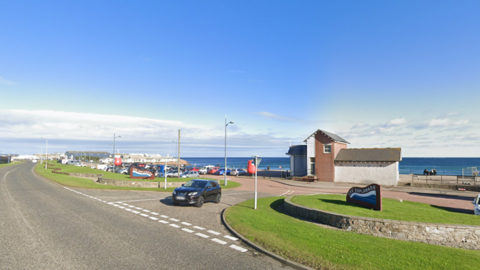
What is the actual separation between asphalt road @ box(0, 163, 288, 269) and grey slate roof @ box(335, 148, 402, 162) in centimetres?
3012

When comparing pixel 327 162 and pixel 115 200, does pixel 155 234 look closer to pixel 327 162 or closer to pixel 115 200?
pixel 115 200

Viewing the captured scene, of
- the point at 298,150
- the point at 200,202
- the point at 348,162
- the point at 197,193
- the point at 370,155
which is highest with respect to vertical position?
the point at 298,150

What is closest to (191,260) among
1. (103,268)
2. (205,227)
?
(103,268)

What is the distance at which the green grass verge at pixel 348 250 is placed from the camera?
7352 millimetres

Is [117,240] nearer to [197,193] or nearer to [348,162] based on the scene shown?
[197,193]

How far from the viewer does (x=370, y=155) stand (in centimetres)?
3806

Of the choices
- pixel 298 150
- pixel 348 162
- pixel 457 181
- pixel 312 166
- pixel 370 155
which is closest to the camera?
pixel 457 181

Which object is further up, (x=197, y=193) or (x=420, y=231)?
(x=197, y=193)

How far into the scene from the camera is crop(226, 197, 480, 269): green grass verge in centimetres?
735

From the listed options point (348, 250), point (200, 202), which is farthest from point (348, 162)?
point (348, 250)

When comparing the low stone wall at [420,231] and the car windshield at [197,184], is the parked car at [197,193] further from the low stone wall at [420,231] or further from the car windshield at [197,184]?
the low stone wall at [420,231]

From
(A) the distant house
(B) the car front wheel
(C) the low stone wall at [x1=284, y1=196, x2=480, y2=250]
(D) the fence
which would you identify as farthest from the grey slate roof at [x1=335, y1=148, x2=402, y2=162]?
(B) the car front wheel

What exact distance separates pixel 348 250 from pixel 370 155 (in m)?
33.7

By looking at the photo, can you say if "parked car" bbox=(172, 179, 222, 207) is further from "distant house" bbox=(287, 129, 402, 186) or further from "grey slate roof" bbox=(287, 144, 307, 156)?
"grey slate roof" bbox=(287, 144, 307, 156)
